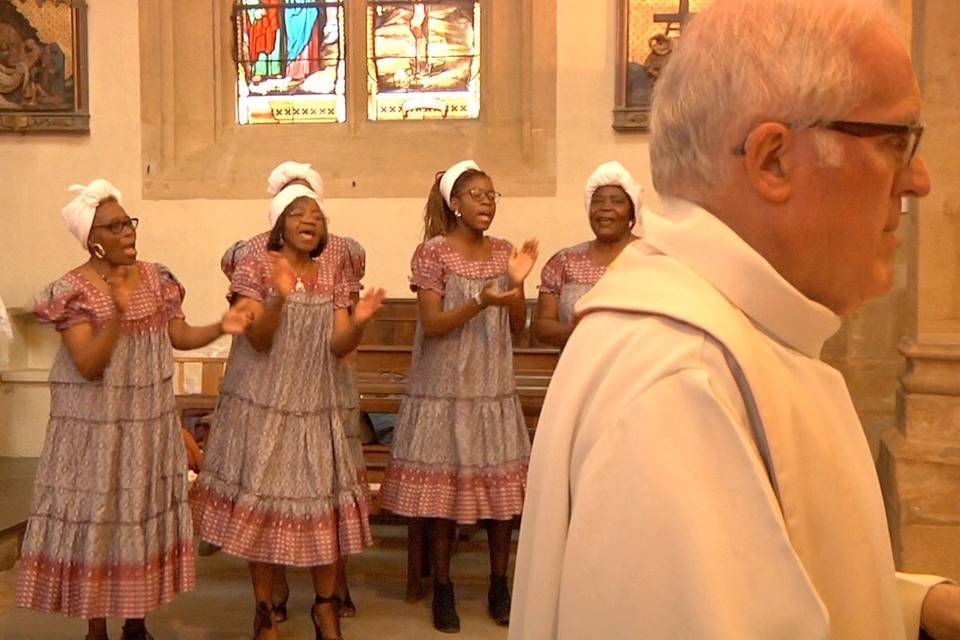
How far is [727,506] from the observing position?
3.23 ft

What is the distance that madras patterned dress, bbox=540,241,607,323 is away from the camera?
16.1 feet

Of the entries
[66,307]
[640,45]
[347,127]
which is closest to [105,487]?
[66,307]

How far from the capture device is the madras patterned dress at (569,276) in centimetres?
489

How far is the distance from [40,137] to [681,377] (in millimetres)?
7581

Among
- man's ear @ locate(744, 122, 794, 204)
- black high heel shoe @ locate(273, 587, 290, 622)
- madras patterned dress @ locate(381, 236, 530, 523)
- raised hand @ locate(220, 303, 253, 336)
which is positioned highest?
man's ear @ locate(744, 122, 794, 204)

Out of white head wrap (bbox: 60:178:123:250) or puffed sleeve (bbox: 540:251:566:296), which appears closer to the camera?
white head wrap (bbox: 60:178:123:250)

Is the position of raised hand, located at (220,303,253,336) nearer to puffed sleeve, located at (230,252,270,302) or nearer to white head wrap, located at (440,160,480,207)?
puffed sleeve, located at (230,252,270,302)

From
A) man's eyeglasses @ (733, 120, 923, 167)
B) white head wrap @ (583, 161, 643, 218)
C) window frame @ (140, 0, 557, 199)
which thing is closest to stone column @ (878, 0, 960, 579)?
white head wrap @ (583, 161, 643, 218)

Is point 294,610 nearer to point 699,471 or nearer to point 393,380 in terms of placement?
point 393,380

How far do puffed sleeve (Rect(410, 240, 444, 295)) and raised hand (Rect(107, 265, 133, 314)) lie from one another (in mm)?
1169

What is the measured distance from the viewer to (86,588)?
3814 mm

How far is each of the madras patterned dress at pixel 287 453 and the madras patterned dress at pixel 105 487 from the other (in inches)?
9.2

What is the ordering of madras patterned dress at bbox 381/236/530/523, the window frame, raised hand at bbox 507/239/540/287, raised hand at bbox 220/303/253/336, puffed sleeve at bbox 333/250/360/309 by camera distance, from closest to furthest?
raised hand at bbox 220/303/253/336
puffed sleeve at bbox 333/250/360/309
raised hand at bbox 507/239/540/287
madras patterned dress at bbox 381/236/530/523
the window frame

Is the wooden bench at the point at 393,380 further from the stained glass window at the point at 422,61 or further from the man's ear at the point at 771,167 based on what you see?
the man's ear at the point at 771,167
